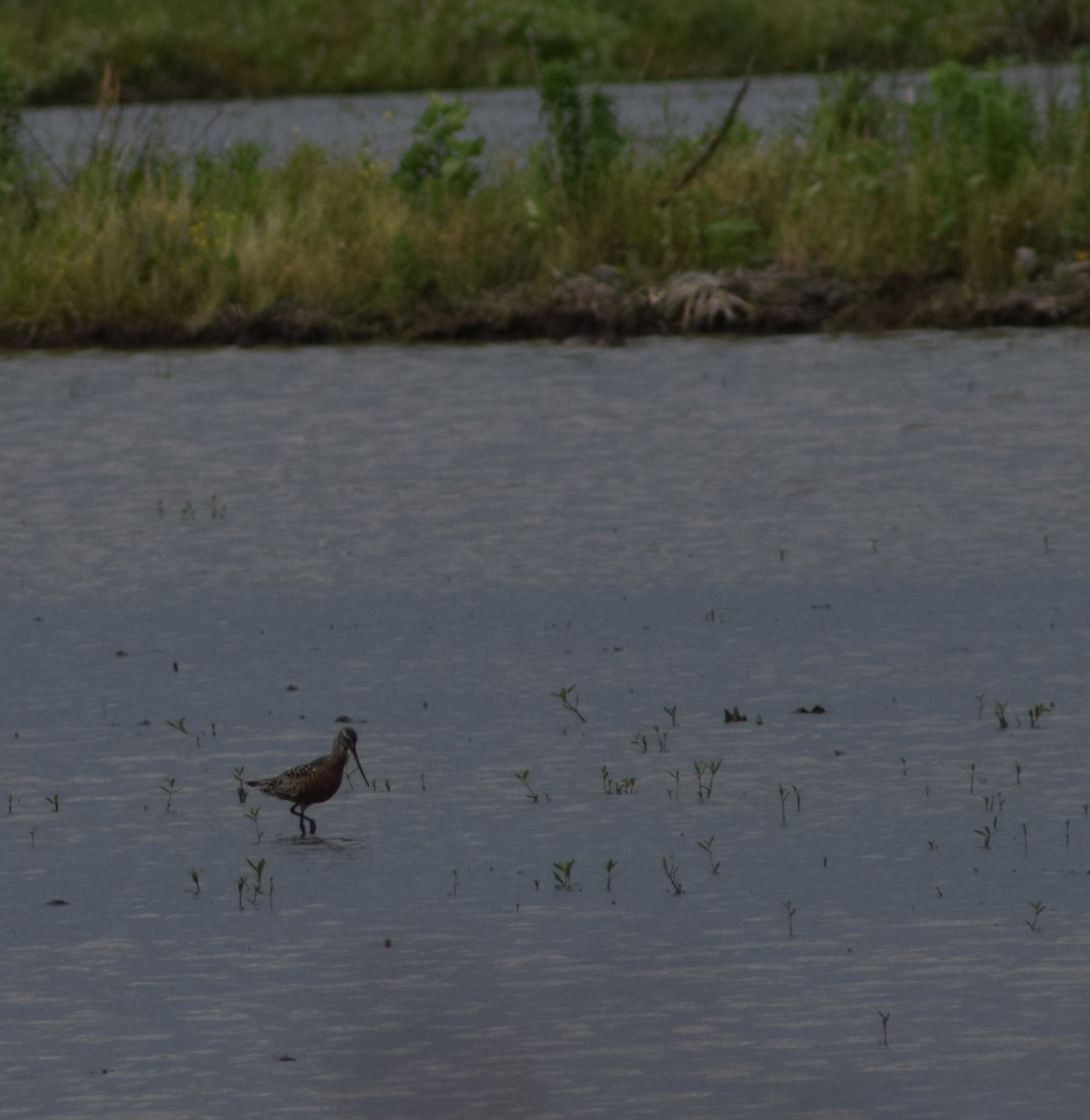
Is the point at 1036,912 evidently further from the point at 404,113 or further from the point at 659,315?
the point at 404,113

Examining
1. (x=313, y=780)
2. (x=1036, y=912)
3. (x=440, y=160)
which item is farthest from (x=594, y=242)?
(x=1036, y=912)

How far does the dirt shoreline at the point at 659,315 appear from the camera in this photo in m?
22.7

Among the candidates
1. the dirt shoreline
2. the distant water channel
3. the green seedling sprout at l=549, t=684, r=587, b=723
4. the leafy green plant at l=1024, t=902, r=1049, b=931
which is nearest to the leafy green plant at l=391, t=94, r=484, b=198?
the dirt shoreline

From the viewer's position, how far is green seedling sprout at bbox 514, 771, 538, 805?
9.49m

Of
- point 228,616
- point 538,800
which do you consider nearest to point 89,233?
point 228,616

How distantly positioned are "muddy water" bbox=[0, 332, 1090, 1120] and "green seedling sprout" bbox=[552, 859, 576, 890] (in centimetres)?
6

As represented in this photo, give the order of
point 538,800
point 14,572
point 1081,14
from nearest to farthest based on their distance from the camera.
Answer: point 538,800
point 14,572
point 1081,14

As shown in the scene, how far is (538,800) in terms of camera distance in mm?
9477

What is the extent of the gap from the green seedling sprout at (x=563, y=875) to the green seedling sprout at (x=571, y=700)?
6.82 ft

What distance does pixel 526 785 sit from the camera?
948 cm

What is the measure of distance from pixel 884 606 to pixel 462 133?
1007 inches

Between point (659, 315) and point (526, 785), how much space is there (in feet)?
45.5

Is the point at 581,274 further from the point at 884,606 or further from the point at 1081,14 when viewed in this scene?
the point at 1081,14

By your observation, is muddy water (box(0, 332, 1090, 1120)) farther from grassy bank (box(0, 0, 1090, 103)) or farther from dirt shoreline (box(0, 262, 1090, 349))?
grassy bank (box(0, 0, 1090, 103))
